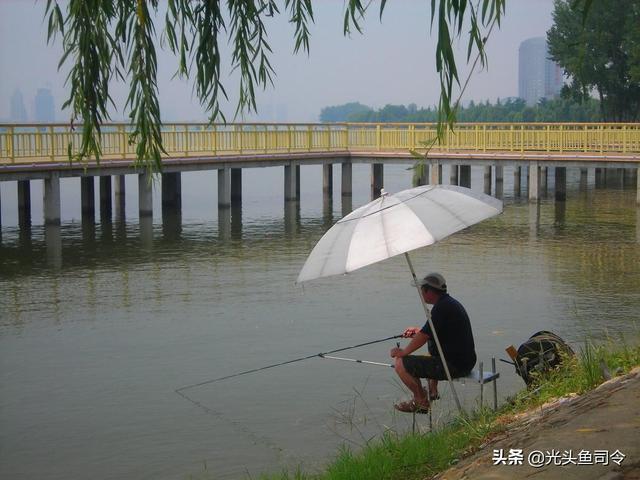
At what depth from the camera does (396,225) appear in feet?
24.1

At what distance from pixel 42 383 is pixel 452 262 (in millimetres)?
9749

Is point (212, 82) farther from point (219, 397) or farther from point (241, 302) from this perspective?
point (241, 302)

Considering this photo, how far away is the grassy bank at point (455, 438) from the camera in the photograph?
624 centimetres

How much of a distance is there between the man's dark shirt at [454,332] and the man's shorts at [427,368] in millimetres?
50

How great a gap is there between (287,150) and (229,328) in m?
19.1

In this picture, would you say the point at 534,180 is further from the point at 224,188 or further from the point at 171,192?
the point at 171,192

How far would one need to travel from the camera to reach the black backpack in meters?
8.39

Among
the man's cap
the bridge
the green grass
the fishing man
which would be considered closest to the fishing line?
the fishing man

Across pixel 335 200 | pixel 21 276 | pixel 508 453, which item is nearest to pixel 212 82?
pixel 508 453

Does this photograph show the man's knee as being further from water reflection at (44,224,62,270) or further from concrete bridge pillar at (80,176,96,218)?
concrete bridge pillar at (80,176,96,218)

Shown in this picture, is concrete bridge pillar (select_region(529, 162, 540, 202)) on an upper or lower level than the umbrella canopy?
lower

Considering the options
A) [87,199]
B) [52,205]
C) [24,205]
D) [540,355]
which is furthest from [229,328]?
[87,199]

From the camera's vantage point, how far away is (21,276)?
17.6 m

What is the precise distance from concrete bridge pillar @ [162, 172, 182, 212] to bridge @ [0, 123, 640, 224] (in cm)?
3
